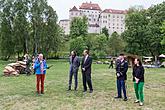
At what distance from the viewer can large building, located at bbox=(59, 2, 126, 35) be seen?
138125 millimetres

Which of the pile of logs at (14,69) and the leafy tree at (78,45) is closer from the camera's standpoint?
the pile of logs at (14,69)

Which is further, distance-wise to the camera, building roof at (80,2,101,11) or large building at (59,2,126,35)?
building roof at (80,2,101,11)

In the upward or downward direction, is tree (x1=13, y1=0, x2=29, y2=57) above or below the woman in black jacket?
above

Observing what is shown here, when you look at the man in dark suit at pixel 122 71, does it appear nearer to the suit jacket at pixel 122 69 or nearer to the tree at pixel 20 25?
the suit jacket at pixel 122 69

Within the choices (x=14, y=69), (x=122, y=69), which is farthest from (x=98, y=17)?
(x=122, y=69)

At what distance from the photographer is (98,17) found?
144 metres

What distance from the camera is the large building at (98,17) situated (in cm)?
13812

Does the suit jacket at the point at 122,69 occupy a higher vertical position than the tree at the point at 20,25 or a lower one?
lower

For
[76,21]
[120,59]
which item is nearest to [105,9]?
[76,21]

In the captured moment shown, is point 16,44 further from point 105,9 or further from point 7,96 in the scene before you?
point 105,9

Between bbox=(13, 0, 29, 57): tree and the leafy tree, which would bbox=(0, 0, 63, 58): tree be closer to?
bbox=(13, 0, 29, 57): tree

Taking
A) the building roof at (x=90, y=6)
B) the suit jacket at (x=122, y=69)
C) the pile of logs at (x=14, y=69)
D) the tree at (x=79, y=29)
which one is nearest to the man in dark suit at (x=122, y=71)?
the suit jacket at (x=122, y=69)

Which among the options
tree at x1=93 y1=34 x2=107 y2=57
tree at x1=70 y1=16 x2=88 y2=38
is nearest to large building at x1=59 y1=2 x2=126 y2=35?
tree at x1=70 y1=16 x2=88 y2=38

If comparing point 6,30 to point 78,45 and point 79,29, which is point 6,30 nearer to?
point 78,45
